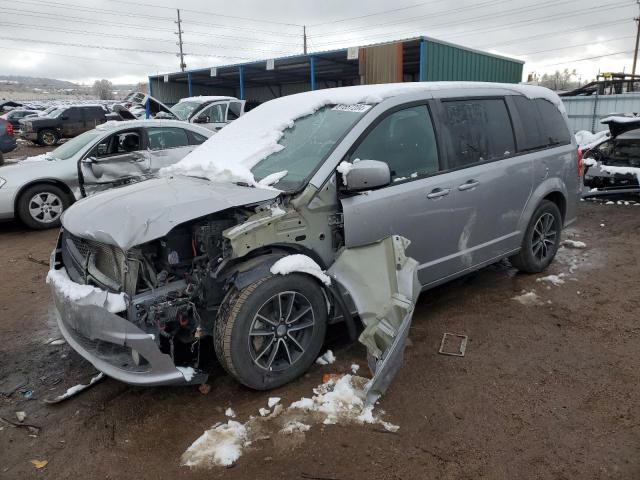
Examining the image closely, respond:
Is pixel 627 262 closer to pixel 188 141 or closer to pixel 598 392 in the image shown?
pixel 598 392

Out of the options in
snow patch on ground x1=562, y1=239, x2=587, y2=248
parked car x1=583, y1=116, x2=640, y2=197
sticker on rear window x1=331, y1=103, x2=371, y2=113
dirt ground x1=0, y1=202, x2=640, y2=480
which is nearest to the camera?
dirt ground x1=0, y1=202, x2=640, y2=480

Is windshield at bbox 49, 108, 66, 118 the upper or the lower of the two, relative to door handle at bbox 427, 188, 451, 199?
upper

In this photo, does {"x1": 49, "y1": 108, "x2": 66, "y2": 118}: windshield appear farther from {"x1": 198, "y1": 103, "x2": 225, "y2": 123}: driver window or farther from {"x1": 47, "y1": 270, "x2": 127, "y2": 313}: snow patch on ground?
{"x1": 47, "y1": 270, "x2": 127, "y2": 313}: snow patch on ground

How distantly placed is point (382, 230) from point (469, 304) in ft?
4.97

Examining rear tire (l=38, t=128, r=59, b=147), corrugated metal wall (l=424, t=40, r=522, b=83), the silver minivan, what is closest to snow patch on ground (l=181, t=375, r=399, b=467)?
the silver minivan

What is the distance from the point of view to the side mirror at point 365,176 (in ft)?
10.4

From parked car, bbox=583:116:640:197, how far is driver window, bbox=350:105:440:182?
6.24 meters

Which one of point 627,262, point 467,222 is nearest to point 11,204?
point 467,222

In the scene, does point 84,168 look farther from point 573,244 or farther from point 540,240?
point 573,244

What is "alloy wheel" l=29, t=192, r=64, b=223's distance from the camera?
24.6ft

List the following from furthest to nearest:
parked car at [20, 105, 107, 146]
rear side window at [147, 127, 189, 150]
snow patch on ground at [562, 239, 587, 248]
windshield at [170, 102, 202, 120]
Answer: parked car at [20, 105, 107, 146], windshield at [170, 102, 202, 120], rear side window at [147, 127, 189, 150], snow patch on ground at [562, 239, 587, 248]

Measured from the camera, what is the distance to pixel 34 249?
6621 millimetres

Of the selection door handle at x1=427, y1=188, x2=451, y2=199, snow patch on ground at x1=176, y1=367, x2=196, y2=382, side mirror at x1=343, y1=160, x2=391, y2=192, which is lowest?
snow patch on ground at x1=176, y1=367, x2=196, y2=382

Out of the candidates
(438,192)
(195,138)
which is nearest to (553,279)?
(438,192)
